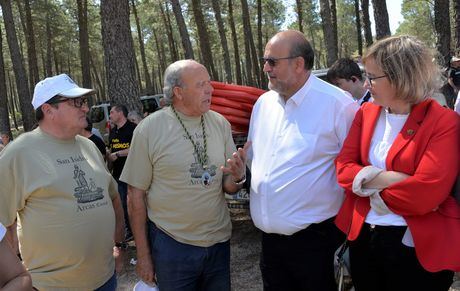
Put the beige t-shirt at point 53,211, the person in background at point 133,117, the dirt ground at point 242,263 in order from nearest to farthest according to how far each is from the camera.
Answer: the beige t-shirt at point 53,211 → the dirt ground at point 242,263 → the person in background at point 133,117

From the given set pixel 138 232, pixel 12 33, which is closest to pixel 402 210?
pixel 138 232

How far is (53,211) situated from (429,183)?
2.03 metres

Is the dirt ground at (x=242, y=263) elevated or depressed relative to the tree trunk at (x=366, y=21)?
depressed

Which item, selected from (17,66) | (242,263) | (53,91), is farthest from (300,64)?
(17,66)

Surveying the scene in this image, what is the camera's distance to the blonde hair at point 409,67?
7.19ft

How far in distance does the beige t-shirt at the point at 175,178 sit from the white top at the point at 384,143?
0.97 m

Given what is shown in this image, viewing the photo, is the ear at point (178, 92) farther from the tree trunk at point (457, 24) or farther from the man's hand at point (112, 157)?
the tree trunk at point (457, 24)

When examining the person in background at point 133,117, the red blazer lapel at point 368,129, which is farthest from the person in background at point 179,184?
the person in background at point 133,117

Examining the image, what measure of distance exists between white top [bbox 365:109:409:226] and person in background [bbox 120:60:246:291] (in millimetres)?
766

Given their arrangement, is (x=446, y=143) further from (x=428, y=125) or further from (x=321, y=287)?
(x=321, y=287)

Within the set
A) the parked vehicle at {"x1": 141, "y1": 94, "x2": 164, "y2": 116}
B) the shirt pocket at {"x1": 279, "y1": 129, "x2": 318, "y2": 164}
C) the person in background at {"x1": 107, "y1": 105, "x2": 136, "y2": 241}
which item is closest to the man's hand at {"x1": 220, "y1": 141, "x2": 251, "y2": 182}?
the shirt pocket at {"x1": 279, "y1": 129, "x2": 318, "y2": 164}

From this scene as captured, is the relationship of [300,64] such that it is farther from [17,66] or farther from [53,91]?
[17,66]

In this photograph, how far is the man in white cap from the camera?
8.47ft

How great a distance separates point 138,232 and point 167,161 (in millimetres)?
496
